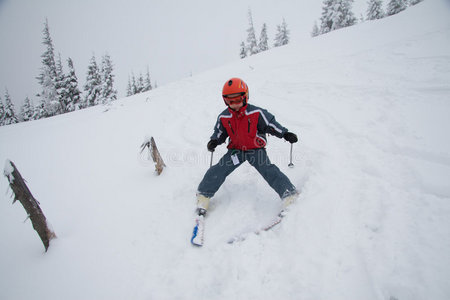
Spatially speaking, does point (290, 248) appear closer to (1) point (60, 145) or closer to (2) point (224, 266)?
(2) point (224, 266)

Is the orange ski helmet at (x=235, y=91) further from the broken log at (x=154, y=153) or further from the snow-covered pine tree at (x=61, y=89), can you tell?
the snow-covered pine tree at (x=61, y=89)

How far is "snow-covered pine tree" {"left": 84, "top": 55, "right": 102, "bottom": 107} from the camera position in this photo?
30.5 meters

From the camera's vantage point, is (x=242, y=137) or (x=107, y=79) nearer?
(x=242, y=137)

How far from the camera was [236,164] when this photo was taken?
354 centimetres

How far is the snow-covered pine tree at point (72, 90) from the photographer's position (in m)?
28.7

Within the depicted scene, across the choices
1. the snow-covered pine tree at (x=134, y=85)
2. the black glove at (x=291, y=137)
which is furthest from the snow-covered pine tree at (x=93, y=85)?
the black glove at (x=291, y=137)

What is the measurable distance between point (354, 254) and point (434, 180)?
1.79 m

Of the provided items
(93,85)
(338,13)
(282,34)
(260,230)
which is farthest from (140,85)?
(260,230)

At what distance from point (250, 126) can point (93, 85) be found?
34931mm

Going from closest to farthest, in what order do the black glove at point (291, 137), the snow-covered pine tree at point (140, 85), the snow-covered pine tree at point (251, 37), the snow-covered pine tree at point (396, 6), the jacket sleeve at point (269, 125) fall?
the black glove at point (291, 137) < the jacket sleeve at point (269, 125) < the snow-covered pine tree at point (396, 6) < the snow-covered pine tree at point (251, 37) < the snow-covered pine tree at point (140, 85)

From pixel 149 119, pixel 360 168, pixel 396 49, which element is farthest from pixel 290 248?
pixel 396 49

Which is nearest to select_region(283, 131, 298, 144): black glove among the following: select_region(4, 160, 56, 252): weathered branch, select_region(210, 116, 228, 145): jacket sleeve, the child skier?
the child skier

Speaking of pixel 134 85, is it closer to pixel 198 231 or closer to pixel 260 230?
pixel 198 231

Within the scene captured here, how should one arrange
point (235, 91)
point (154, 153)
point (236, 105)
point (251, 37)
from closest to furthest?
point (235, 91) → point (236, 105) → point (154, 153) → point (251, 37)
